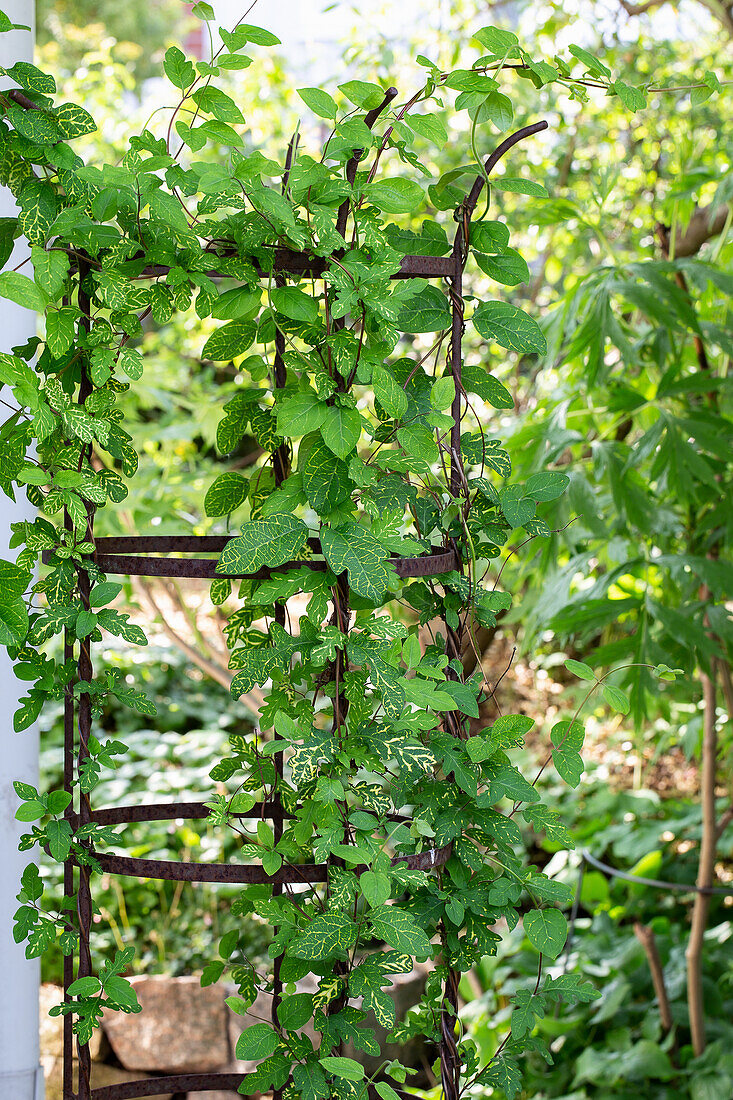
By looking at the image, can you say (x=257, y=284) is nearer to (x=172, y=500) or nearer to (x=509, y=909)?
(x=509, y=909)

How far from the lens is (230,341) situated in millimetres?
814

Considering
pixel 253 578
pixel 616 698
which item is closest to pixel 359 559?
pixel 253 578

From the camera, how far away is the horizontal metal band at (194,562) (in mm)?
755

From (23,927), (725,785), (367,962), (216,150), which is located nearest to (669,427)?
(367,962)

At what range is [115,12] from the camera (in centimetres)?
838

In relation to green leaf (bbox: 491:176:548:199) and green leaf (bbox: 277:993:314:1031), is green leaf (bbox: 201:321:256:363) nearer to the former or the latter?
green leaf (bbox: 491:176:548:199)

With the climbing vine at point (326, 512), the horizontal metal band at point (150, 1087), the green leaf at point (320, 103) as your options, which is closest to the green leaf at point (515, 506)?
the climbing vine at point (326, 512)

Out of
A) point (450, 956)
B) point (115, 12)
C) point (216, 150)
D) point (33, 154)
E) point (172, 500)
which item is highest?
point (115, 12)

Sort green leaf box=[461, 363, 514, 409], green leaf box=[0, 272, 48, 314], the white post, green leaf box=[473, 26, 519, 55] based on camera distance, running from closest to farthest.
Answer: green leaf box=[0, 272, 48, 314]
green leaf box=[473, 26, 519, 55]
green leaf box=[461, 363, 514, 409]
the white post

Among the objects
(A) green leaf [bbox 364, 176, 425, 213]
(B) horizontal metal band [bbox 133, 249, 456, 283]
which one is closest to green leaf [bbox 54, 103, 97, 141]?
(B) horizontal metal band [bbox 133, 249, 456, 283]

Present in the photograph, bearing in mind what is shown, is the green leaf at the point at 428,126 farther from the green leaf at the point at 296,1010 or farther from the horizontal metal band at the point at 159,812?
the green leaf at the point at 296,1010

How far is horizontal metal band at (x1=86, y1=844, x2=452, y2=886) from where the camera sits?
0.75 meters

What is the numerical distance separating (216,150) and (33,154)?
1801mm

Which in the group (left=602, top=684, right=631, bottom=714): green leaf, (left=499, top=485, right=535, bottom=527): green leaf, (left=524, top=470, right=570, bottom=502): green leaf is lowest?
(left=602, top=684, right=631, bottom=714): green leaf
